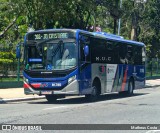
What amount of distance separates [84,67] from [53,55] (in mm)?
1486

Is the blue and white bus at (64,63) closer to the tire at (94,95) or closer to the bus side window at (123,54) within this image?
the tire at (94,95)

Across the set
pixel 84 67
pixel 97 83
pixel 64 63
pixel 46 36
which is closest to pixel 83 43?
pixel 84 67

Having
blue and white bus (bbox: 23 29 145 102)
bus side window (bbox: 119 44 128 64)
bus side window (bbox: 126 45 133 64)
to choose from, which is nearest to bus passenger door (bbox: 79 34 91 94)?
blue and white bus (bbox: 23 29 145 102)

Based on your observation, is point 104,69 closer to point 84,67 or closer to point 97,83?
point 97,83

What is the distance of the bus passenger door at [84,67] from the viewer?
1772 cm

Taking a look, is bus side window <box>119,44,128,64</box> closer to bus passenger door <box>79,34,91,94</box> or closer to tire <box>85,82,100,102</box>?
tire <box>85,82,100,102</box>

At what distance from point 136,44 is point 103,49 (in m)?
5.33

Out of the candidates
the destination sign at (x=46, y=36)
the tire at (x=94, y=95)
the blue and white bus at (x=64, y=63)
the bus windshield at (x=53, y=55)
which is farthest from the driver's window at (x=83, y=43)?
the tire at (x=94, y=95)

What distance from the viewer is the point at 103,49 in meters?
20.2

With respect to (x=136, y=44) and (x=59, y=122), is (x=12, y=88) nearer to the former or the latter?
(x=136, y=44)

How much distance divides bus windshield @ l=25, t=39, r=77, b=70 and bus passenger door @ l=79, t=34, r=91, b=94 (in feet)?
1.22

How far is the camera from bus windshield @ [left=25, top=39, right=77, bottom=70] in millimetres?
17562

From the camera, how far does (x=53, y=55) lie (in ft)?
58.1

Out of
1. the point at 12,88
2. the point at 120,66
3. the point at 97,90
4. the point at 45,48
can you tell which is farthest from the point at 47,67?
the point at 12,88
